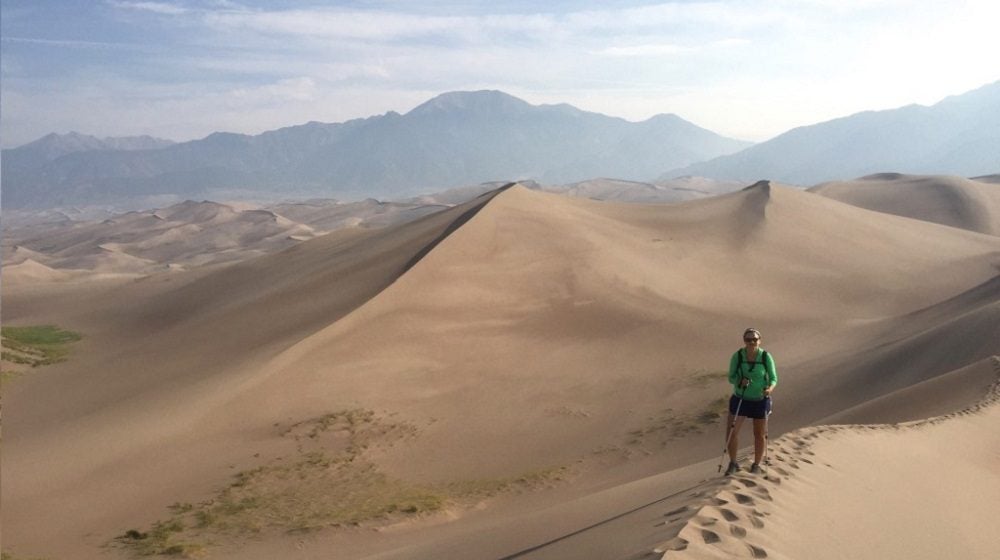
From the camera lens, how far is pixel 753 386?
6.30 metres

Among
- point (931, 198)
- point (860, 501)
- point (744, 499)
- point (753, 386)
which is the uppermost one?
point (753, 386)

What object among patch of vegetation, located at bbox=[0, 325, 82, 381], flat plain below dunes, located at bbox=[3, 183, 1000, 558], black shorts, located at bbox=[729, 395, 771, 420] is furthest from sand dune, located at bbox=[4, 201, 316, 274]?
black shorts, located at bbox=[729, 395, 771, 420]

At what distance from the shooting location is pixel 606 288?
76.6 feet

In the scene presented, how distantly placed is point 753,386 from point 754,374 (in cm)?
11

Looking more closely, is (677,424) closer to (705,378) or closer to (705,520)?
(705,378)

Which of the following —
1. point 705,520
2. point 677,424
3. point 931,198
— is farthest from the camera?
point 931,198

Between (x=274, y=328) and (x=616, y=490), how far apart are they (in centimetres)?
1475

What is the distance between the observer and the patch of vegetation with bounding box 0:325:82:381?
21422 millimetres

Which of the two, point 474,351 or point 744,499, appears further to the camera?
point 474,351

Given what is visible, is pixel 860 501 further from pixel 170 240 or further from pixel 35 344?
pixel 170 240

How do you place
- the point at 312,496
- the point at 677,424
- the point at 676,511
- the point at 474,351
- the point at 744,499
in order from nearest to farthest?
the point at 676,511, the point at 744,499, the point at 312,496, the point at 677,424, the point at 474,351

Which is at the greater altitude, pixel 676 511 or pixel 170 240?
pixel 170 240

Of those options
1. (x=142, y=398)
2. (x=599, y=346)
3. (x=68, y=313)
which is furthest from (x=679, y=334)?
(x=68, y=313)

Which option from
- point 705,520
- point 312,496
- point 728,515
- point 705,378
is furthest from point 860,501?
point 705,378
